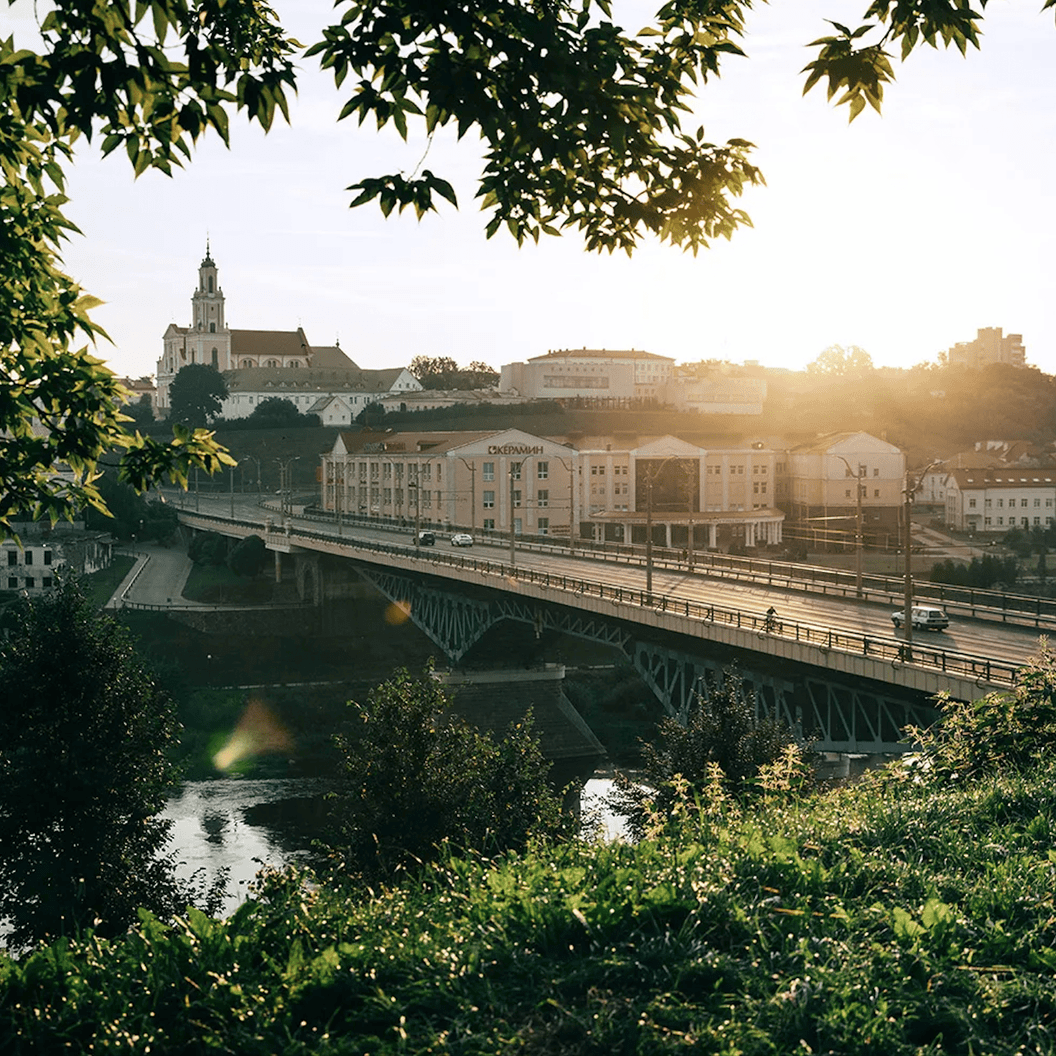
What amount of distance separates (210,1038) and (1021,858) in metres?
4.33

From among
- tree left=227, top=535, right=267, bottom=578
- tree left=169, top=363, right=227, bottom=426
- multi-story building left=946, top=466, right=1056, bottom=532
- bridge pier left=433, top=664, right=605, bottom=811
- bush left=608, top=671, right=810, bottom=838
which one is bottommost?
bridge pier left=433, top=664, right=605, bottom=811

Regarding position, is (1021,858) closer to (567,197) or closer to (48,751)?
(567,197)

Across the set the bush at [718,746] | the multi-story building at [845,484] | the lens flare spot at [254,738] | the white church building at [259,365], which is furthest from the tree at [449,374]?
the bush at [718,746]

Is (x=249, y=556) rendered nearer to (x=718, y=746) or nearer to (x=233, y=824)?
(x=233, y=824)

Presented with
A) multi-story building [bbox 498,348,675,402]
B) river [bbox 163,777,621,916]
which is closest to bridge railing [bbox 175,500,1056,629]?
river [bbox 163,777,621,916]

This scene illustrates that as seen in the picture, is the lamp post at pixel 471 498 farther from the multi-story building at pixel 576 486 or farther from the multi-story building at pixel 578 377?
the multi-story building at pixel 578 377

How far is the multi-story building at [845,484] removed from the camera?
100m

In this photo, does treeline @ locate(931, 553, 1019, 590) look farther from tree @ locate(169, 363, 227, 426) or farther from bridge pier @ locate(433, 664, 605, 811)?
tree @ locate(169, 363, 227, 426)

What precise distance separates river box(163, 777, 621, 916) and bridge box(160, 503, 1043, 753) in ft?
18.1

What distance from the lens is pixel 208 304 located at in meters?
176

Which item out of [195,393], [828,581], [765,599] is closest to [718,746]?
[765,599]

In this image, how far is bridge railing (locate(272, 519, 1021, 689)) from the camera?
27.2m

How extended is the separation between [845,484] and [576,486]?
2410 cm

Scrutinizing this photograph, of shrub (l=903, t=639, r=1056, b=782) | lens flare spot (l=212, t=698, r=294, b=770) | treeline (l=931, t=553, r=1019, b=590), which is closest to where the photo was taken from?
shrub (l=903, t=639, r=1056, b=782)
